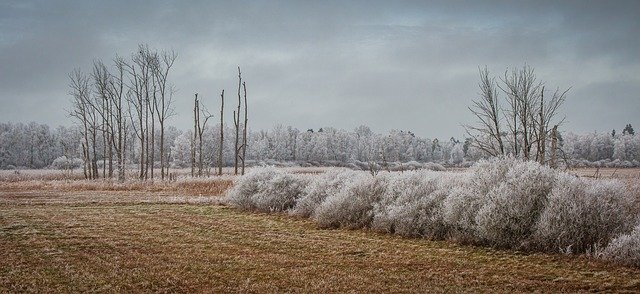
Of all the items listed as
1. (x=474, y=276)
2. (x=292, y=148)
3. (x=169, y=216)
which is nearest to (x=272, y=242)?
(x=474, y=276)

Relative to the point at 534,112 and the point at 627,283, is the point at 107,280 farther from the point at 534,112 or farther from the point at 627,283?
the point at 534,112

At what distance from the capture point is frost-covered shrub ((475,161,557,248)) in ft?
30.9

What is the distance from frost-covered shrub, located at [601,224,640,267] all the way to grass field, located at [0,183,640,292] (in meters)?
0.24

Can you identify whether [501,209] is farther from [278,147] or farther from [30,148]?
[30,148]

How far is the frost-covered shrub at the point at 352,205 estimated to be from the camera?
12992mm

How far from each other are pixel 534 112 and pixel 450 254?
1294 cm

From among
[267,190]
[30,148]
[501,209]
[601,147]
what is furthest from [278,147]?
[501,209]

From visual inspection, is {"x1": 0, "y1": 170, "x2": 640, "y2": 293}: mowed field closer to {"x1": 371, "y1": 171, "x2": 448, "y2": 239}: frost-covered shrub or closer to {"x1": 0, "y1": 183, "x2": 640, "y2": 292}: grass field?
{"x1": 0, "y1": 183, "x2": 640, "y2": 292}: grass field

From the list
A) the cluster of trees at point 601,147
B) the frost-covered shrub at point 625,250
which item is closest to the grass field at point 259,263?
the frost-covered shrub at point 625,250

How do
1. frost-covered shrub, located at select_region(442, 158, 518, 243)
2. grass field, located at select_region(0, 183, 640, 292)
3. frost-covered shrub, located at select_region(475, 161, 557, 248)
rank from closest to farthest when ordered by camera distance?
grass field, located at select_region(0, 183, 640, 292)
frost-covered shrub, located at select_region(475, 161, 557, 248)
frost-covered shrub, located at select_region(442, 158, 518, 243)

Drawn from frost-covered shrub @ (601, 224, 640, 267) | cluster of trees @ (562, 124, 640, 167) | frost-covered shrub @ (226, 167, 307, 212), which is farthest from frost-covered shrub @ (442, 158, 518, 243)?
cluster of trees @ (562, 124, 640, 167)

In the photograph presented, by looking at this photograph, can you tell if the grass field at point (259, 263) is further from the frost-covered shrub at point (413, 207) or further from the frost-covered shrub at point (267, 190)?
the frost-covered shrub at point (267, 190)

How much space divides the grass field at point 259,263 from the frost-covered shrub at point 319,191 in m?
1.88

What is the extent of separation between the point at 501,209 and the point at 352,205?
456 centimetres
